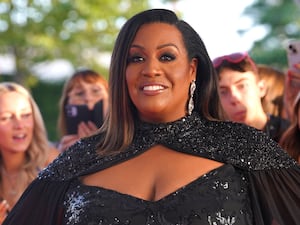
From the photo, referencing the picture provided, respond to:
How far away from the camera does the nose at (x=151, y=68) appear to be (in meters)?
2.70

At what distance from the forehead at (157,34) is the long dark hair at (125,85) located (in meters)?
0.02

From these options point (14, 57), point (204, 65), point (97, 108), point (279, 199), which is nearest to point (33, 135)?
point (97, 108)

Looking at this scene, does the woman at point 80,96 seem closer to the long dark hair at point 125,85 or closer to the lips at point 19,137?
the lips at point 19,137

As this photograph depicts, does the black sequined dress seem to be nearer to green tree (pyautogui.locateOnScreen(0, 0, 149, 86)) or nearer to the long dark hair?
the long dark hair

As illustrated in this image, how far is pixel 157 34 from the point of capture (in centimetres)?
275

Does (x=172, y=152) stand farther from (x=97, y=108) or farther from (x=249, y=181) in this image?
(x=97, y=108)

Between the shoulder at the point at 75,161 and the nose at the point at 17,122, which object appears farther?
the nose at the point at 17,122

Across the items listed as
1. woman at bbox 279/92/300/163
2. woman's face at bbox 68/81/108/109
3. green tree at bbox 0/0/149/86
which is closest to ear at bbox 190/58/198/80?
woman at bbox 279/92/300/163

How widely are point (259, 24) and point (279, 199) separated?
1714 cm

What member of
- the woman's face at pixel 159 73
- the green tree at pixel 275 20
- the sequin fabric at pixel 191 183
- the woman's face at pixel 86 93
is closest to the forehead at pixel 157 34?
the woman's face at pixel 159 73

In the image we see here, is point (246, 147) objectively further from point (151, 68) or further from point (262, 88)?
point (262, 88)

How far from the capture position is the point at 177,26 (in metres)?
2.80

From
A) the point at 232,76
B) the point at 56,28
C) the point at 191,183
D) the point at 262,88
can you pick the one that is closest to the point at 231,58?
the point at 232,76

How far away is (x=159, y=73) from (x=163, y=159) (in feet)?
1.07
